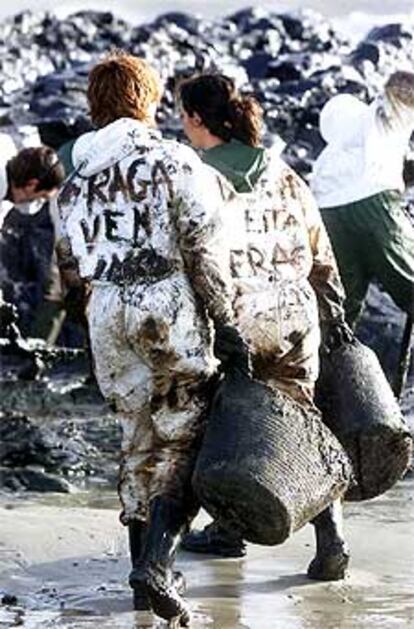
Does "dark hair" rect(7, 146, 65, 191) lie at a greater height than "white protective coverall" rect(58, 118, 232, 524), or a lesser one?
lesser

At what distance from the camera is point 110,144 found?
555 centimetres

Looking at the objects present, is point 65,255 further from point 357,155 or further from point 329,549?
point 357,155

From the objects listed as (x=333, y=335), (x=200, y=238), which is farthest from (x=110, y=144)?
(x=333, y=335)

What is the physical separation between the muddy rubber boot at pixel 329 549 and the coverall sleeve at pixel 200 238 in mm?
930

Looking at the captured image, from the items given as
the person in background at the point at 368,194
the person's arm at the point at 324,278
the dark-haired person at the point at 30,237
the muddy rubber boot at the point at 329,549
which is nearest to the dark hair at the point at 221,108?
the person's arm at the point at 324,278

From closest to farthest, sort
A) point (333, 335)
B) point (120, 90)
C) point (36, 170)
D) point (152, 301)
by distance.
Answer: point (152, 301)
point (120, 90)
point (333, 335)
point (36, 170)

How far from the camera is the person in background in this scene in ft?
27.7

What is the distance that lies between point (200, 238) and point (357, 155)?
10.7 feet

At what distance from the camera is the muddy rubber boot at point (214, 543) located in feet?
20.8

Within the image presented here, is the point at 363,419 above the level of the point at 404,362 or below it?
above

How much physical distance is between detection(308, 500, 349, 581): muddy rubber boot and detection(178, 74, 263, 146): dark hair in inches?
47.6

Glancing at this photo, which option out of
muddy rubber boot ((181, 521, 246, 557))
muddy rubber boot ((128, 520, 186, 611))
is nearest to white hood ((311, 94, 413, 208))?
muddy rubber boot ((181, 521, 246, 557))

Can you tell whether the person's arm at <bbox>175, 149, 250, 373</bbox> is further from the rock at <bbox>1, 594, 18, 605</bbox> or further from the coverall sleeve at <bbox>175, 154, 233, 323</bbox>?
the rock at <bbox>1, 594, 18, 605</bbox>

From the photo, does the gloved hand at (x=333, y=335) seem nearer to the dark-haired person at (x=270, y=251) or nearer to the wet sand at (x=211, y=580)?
the dark-haired person at (x=270, y=251)
